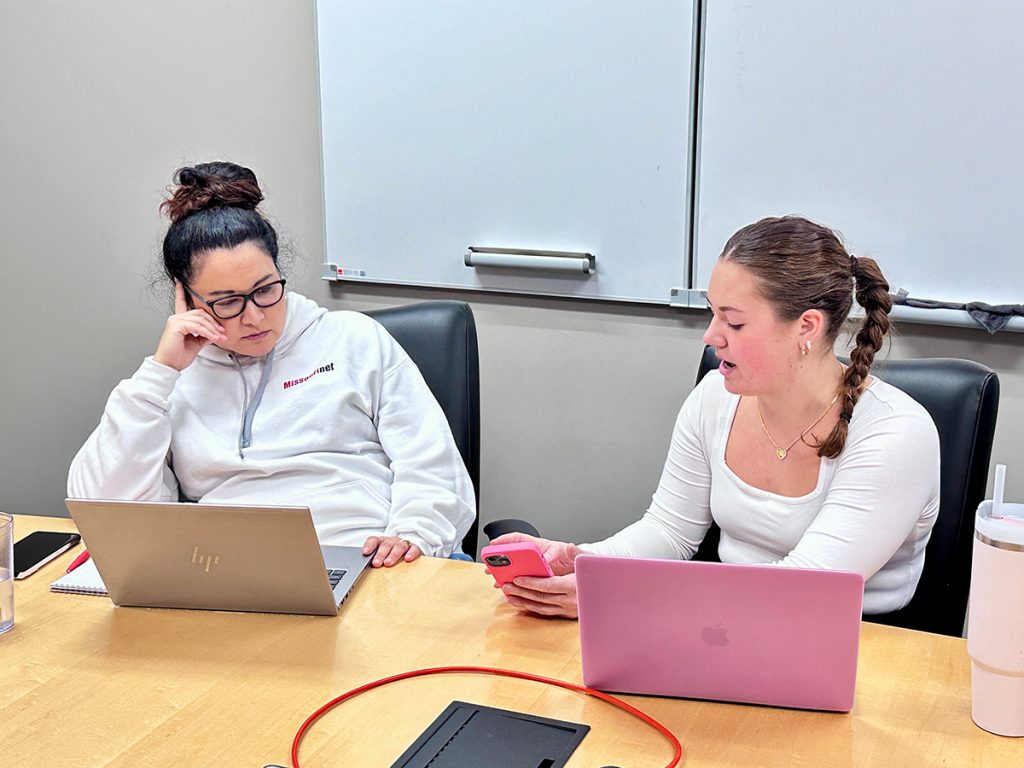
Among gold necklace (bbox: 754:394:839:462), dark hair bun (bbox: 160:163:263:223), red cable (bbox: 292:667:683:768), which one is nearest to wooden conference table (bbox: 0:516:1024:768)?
red cable (bbox: 292:667:683:768)

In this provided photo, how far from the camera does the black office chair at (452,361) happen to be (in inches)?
79.4

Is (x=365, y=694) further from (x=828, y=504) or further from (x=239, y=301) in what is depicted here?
(x=239, y=301)

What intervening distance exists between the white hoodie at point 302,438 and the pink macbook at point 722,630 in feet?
2.09

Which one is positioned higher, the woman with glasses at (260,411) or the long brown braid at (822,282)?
the long brown braid at (822,282)

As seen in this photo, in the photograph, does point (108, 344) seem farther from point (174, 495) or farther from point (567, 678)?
point (567, 678)

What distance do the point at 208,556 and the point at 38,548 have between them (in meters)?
0.44

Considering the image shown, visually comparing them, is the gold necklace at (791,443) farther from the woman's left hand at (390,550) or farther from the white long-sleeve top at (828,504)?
the woman's left hand at (390,550)

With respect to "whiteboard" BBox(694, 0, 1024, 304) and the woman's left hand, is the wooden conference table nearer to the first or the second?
the woman's left hand

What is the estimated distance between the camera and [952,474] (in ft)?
5.22

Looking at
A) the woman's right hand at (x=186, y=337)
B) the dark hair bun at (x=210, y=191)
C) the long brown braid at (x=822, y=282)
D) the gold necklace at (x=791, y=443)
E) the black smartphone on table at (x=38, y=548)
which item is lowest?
the black smartphone on table at (x=38, y=548)

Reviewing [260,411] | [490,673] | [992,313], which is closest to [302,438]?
[260,411]

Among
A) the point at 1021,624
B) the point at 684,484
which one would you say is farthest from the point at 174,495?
the point at 1021,624

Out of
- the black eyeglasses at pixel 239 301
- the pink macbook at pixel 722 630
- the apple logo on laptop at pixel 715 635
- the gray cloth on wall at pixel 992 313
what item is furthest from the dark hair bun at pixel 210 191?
the gray cloth on wall at pixel 992 313

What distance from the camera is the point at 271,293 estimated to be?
6.06ft
